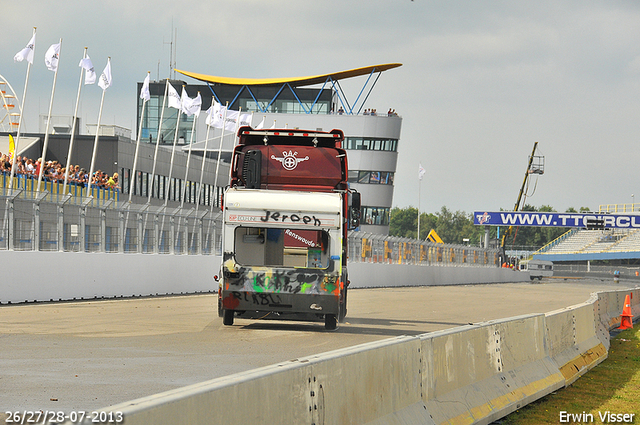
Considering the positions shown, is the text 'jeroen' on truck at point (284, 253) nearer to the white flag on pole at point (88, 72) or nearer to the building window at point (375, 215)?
the white flag on pole at point (88, 72)

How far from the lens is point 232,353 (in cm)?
1276

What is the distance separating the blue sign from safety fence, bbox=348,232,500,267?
13.9 m

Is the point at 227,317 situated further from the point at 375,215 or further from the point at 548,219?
the point at 375,215

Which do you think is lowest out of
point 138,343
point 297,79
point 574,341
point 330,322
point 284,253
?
point 138,343

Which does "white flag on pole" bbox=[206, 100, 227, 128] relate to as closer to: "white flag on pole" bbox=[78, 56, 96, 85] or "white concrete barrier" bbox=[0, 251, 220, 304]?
"white flag on pole" bbox=[78, 56, 96, 85]

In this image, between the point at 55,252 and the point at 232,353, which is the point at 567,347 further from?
the point at 55,252

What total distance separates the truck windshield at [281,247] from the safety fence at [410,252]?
2388 cm

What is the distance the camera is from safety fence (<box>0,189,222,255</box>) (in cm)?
2081

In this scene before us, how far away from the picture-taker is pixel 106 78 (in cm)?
3894

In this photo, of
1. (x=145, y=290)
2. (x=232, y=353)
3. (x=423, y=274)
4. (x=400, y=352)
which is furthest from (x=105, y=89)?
(x=400, y=352)

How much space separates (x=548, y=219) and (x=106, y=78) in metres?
56.4

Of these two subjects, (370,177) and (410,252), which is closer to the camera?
(410,252)

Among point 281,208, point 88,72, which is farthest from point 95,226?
point 88,72

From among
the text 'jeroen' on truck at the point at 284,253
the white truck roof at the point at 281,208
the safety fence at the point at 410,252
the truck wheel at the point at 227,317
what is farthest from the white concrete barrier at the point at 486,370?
the safety fence at the point at 410,252
